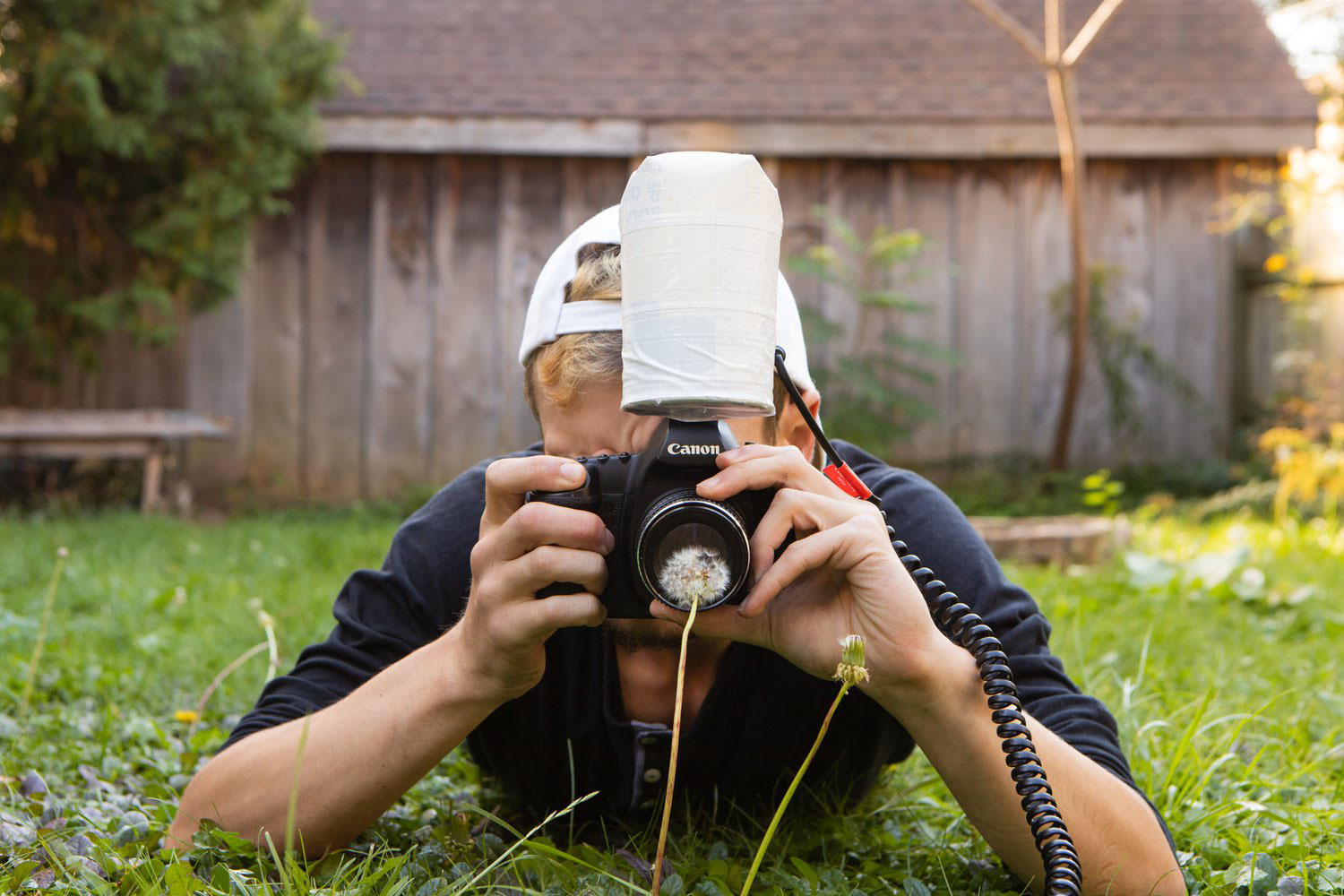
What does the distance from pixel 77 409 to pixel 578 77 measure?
12.4 feet

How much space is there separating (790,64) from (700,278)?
6959 mm

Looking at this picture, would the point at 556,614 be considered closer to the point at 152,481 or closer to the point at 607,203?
the point at 152,481

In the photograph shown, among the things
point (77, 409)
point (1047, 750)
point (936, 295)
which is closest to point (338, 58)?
point (77, 409)

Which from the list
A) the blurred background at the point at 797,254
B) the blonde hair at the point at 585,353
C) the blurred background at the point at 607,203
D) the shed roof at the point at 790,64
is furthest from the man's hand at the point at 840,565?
the shed roof at the point at 790,64

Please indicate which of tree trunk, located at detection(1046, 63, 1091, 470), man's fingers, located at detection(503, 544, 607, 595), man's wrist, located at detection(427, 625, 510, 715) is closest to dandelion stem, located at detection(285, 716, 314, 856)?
man's wrist, located at detection(427, 625, 510, 715)

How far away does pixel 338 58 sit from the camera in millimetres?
6664

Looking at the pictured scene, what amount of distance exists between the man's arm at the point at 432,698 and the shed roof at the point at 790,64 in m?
5.80

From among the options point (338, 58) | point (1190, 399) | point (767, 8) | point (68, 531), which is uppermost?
point (767, 8)

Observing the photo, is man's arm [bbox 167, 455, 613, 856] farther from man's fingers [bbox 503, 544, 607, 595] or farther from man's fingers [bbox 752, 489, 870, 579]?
man's fingers [bbox 752, 489, 870, 579]

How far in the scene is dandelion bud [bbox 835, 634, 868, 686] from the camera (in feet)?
4.29

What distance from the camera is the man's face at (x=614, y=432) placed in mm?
1608

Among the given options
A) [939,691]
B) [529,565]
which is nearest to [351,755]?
[529,565]

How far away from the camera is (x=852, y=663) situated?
4.30ft

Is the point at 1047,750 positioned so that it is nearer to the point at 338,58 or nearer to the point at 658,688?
the point at 658,688
